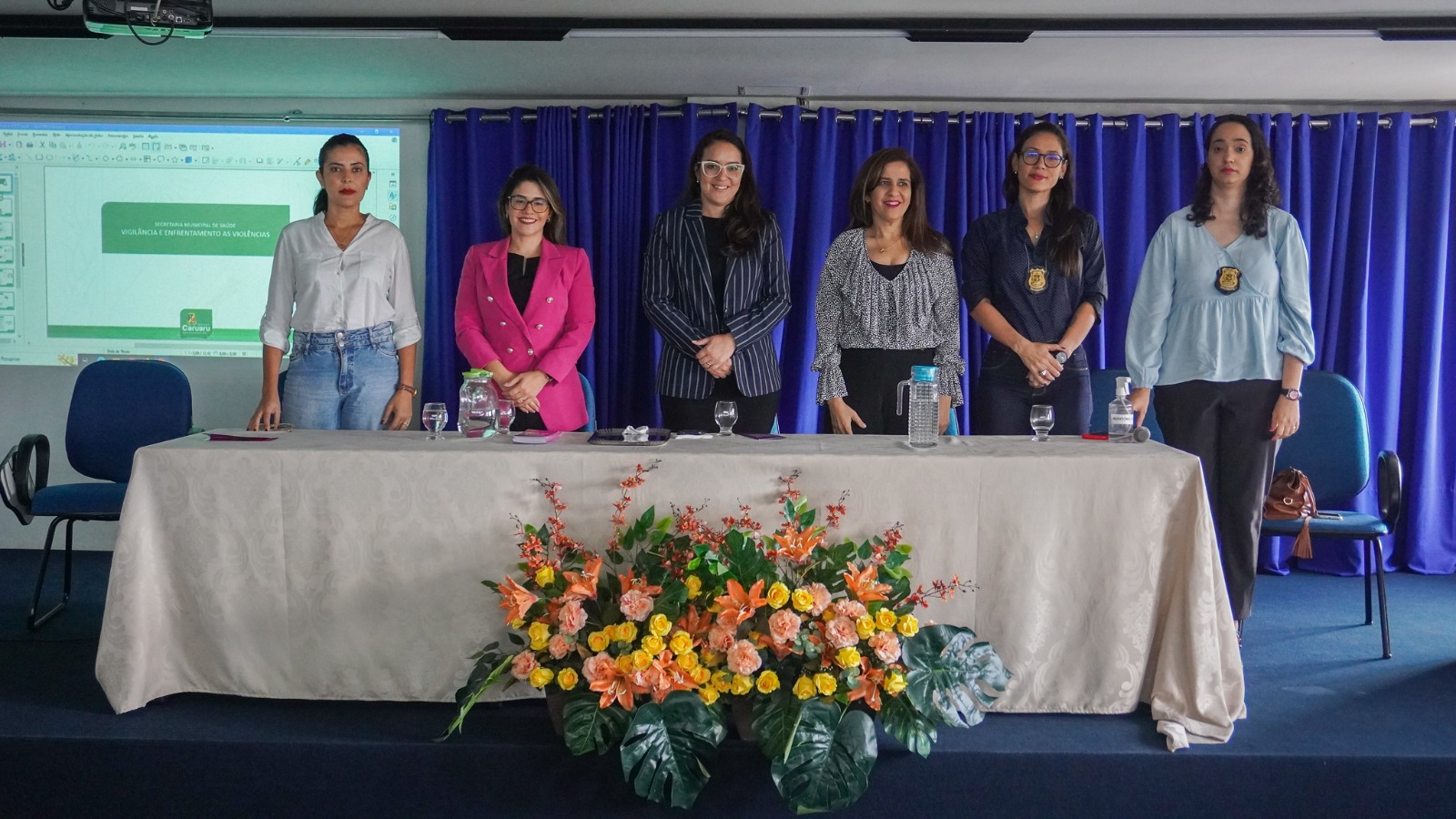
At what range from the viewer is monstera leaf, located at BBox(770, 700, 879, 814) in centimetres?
179

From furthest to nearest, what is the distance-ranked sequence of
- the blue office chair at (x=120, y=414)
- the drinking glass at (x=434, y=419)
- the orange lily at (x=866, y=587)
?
the blue office chair at (x=120, y=414), the drinking glass at (x=434, y=419), the orange lily at (x=866, y=587)

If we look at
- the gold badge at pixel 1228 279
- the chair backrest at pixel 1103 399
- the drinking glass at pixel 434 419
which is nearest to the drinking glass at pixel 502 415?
the drinking glass at pixel 434 419

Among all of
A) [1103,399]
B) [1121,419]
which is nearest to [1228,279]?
[1121,419]

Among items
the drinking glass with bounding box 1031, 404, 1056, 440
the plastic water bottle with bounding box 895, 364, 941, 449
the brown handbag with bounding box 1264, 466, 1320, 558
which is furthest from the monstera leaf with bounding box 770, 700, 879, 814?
the brown handbag with bounding box 1264, 466, 1320, 558

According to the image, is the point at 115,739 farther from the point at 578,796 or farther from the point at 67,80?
the point at 67,80

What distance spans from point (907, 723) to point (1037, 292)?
5.04ft

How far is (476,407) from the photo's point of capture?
2447 millimetres

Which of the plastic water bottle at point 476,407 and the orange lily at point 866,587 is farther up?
the plastic water bottle at point 476,407

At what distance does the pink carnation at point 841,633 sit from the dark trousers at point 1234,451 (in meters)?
1.40

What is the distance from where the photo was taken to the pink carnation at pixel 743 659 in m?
1.84

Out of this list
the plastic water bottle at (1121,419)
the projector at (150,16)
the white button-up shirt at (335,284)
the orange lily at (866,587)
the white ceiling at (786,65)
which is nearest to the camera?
the orange lily at (866,587)

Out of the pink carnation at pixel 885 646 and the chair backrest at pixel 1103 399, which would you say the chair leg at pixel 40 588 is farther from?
the chair backrest at pixel 1103 399

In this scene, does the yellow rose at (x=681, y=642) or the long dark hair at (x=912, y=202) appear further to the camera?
the long dark hair at (x=912, y=202)

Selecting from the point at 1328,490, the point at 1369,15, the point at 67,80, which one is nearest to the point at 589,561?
the point at 1328,490
